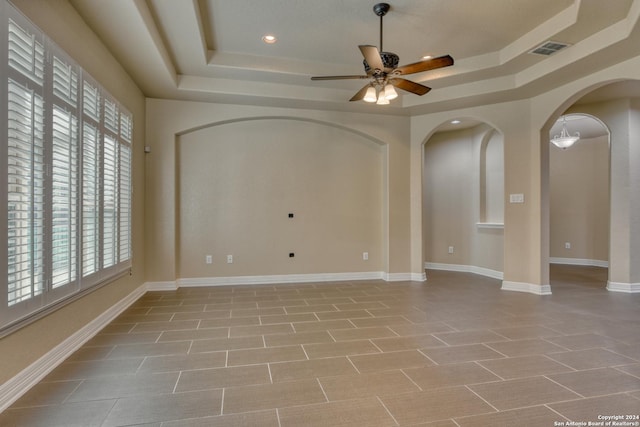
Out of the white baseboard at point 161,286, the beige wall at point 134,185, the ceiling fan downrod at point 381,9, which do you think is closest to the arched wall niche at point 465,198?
the ceiling fan downrod at point 381,9

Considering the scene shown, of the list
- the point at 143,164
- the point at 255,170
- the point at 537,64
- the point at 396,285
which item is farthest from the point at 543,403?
the point at 143,164

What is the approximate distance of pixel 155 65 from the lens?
12.1 ft

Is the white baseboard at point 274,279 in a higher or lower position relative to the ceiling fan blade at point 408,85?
lower

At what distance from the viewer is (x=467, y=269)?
20.9 feet

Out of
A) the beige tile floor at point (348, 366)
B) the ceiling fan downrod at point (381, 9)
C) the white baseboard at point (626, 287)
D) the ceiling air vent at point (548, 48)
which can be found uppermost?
the ceiling fan downrod at point (381, 9)

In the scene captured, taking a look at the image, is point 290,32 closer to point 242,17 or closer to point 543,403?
point 242,17

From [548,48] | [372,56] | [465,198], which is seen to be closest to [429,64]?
[372,56]

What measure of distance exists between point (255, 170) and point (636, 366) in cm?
459

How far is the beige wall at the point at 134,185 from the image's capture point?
6.77ft

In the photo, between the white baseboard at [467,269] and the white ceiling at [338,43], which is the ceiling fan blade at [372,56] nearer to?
the white ceiling at [338,43]

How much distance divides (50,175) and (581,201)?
9.04 metres

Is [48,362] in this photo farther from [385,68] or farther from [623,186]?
[623,186]

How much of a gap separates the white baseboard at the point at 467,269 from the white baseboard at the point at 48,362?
5319 mm

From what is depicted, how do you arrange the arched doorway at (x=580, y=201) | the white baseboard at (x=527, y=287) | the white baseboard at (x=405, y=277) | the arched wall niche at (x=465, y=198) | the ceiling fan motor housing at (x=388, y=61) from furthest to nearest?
the arched doorway at (x=580, y=201)
the arched wall niche at (x=465, y=198)
the white baseboard at (x=405, y=277)
the white baseboard at (x=527, y=287)
the ceiling fan motor housing at (x=388, y=61)
